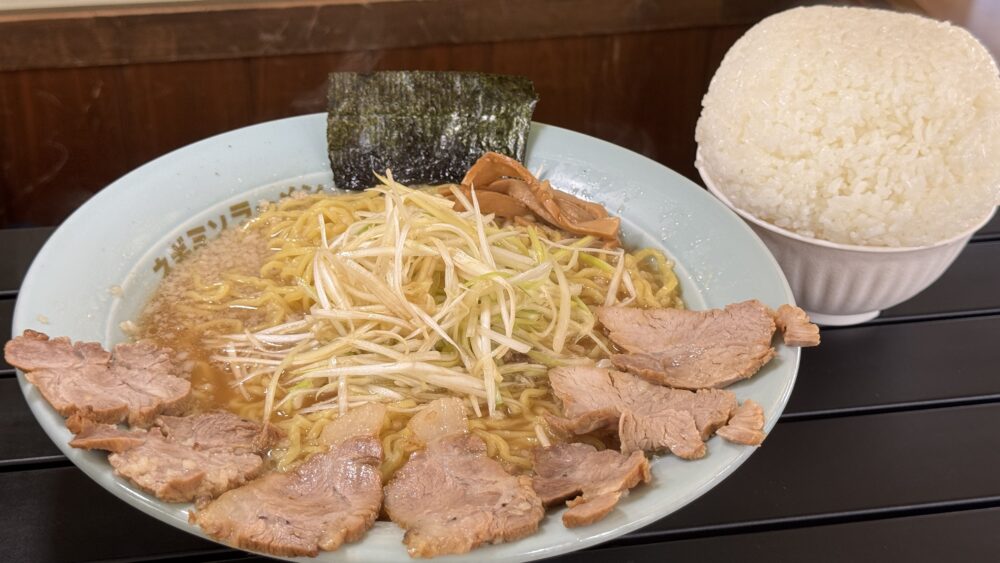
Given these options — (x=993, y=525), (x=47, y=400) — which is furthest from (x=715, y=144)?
(x=47, y=400)

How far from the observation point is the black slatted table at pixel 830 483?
1.67 metres

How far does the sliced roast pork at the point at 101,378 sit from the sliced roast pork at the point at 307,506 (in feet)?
0.91

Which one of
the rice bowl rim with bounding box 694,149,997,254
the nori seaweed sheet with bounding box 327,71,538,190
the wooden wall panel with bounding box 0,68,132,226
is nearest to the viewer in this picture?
the rice bowl rim with bounding box 694,149,997,254

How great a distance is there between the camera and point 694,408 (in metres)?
1.65

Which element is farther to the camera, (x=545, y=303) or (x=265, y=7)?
(x=265, y=7)

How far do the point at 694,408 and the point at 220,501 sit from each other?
846 mm

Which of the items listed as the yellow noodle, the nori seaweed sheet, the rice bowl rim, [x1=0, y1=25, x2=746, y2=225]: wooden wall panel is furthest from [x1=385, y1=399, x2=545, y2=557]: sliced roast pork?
[x1=0, y1=25, x2=746, y2=225]: wooden wall panel

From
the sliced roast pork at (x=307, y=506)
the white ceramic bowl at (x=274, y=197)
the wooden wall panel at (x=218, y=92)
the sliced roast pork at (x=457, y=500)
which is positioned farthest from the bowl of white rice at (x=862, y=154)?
the wooden wall panel at (x=218, y=92)

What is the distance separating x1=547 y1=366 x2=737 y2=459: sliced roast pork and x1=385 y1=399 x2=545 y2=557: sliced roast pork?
0.20 metres

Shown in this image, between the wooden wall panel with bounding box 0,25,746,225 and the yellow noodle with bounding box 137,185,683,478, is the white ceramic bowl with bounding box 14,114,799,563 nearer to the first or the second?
the yellow noodle with bounding box 137,185,683,478

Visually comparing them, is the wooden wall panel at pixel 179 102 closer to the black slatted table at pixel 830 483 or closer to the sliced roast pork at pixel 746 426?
the black slatted table at pixel 830 483

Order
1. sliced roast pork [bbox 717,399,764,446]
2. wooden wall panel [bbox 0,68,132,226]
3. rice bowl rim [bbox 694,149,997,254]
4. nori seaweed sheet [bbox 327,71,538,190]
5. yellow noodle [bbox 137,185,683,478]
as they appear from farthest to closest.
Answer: wooden wall panel [bbox 0,68,132,226] → nori seaweed sheet [bbox 327,71,538,190] → rice bowl rim [bbox 694,149,997,254] → yellow noodle [bbox 137,185,683,478] → sliced roast pork [bbox 717,399,764,446]

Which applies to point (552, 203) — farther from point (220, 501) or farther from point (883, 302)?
point (220, 501)

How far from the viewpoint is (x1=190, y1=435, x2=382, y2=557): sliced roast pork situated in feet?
4.44
